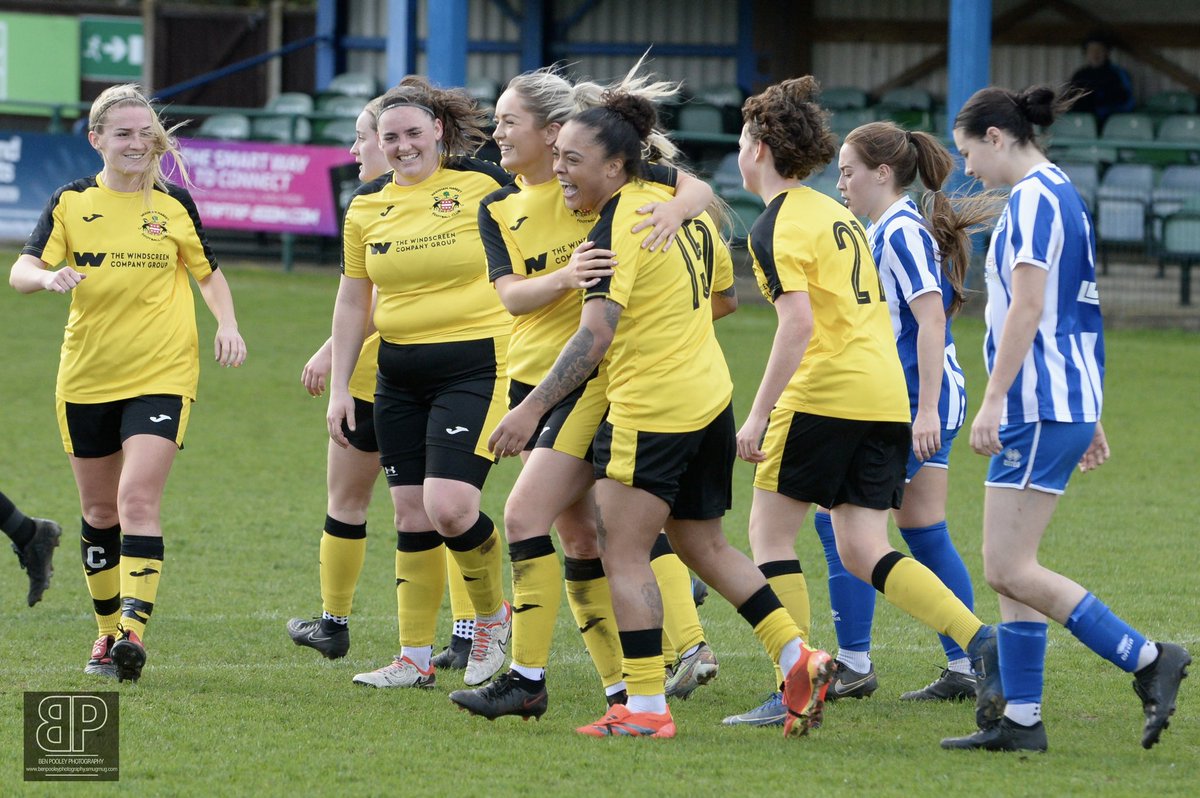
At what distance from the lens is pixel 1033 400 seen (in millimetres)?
4316

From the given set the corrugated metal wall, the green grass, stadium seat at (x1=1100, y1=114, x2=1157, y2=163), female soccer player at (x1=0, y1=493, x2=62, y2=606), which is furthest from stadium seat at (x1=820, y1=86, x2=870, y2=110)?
female soccer player at (x1=0, y1=493, x2=62, y2=606)

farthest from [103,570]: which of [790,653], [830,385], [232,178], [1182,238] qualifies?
[232,178]

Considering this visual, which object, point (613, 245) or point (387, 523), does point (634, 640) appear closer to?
point (613, 245)

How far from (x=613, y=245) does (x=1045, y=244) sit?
1.15 metres

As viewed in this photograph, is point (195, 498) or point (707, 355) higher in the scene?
point (707, 355)

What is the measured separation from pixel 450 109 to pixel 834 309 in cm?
153

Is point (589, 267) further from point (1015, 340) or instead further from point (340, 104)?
point (340, 104)

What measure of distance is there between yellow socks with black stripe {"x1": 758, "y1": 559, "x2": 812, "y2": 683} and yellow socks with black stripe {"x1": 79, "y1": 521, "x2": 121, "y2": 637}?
230cm

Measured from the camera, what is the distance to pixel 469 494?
16.8ft

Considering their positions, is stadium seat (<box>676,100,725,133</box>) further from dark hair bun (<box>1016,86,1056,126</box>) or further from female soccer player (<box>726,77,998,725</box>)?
dark hair bun (<box>1016,86,1056,126</box>)

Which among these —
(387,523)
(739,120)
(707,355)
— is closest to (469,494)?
(707,355)

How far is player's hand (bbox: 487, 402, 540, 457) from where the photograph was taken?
14.3 feet

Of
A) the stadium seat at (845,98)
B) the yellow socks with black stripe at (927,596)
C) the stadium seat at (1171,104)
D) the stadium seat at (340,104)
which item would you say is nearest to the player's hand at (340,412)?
the yellow socks with black stripe at (927,596)

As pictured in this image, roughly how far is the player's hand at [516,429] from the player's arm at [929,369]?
1241mm
